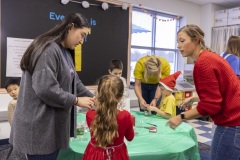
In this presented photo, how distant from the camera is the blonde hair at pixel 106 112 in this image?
1225 mm

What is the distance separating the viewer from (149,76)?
2717mm

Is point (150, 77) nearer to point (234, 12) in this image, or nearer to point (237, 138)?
point (237, 138)

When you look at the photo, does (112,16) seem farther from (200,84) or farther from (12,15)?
(200,84)

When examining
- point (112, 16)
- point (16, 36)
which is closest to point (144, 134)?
point (16, 36)

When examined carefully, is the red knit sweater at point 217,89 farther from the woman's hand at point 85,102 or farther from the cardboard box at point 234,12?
the cardboard box at point 234,12

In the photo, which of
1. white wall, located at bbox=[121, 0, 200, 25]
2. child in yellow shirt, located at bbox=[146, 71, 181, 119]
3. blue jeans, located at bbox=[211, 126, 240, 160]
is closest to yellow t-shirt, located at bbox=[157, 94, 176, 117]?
child in yellow shirt, located at bbox=[146, 71, 181, 119]

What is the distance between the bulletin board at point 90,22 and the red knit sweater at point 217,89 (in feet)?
8.62

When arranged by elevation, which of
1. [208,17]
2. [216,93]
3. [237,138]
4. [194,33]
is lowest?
[237,138]

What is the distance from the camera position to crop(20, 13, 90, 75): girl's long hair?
1.10m

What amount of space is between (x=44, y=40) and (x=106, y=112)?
0.50m

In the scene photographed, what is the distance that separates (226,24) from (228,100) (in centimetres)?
448

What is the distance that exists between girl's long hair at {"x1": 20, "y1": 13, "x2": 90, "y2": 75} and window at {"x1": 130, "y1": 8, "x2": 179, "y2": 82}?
130 inches

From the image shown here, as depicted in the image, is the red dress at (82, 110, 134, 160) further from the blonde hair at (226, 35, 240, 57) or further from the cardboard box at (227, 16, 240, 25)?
the cardboard box at (227, 16, 240, 25)

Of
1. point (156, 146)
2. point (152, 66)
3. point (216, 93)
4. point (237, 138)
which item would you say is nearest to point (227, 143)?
point (237, 138)
